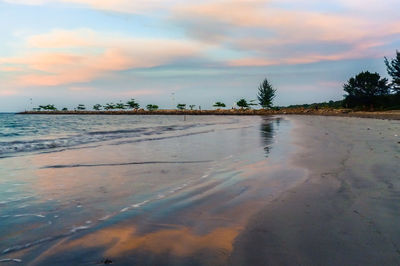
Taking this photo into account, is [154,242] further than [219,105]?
No

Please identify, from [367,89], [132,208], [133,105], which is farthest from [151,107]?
[132,208]

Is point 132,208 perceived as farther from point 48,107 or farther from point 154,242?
point 48,107

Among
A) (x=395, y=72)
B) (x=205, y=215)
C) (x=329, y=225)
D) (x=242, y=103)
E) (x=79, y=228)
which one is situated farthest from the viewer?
(x=242, y=103)

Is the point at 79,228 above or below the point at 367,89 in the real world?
below

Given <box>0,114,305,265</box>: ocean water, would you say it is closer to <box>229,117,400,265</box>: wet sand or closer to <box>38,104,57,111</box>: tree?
<box>229,117,400,265</box>: wet sand

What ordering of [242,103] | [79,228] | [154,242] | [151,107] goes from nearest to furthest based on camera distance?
1. [154,242]
2. [79,228]
3. [242,103]
4. [151,107]

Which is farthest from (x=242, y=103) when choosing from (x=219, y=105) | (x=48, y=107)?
(x=48, y=107)

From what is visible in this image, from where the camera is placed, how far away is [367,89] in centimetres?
6231

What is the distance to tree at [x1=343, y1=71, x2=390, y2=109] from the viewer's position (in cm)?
6144

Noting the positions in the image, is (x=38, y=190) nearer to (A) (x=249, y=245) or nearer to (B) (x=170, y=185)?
(B) (x=170, y=185)

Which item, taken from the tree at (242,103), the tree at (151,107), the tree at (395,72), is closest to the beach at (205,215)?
the tree at (395,72)

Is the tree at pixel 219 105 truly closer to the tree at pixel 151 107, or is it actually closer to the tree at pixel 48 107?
the tree at pixel 151 107

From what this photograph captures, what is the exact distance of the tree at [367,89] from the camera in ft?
202

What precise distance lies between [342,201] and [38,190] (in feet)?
19.2
